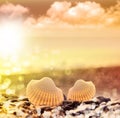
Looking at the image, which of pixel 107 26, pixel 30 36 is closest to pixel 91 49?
pixel 107 26

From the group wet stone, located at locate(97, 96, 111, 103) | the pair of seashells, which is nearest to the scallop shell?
the pair of seashells

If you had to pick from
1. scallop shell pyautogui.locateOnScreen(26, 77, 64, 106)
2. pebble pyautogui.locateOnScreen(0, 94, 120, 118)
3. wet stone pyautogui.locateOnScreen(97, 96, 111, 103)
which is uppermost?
scallop shell pyautogui.locateOnScreen(26, 77, 64, 106)

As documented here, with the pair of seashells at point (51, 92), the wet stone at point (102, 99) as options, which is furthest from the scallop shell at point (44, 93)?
the wet stone at point (102, 99)

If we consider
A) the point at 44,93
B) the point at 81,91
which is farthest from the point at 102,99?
the point at 44,93

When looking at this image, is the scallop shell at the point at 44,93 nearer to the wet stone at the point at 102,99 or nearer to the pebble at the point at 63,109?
the pebble at the point at 63,109

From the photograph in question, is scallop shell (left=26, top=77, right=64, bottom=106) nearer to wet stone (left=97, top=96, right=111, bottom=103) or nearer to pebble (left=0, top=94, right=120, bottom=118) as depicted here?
pebble (left=0, top=94, right=120, bottom=118)

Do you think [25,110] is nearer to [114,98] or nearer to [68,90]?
[68,90]

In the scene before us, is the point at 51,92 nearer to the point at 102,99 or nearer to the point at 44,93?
the point at 44,93

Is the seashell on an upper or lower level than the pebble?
upper
